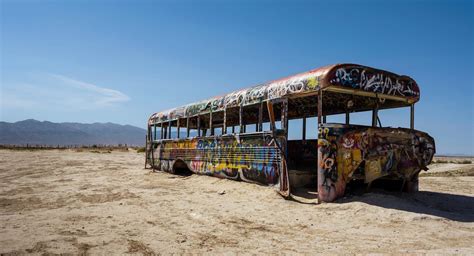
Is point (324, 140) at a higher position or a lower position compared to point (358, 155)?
higher

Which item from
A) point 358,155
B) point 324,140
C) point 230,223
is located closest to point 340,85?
point 324,140

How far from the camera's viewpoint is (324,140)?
766 cm

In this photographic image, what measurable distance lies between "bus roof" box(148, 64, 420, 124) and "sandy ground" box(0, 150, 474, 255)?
97.7 inches

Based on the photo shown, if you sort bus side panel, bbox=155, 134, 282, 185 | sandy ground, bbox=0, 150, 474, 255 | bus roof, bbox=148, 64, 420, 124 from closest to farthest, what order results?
sandy ground, bbox=0, 150, 474, 255, bus roof, bbox=148, 64, 420, 124, bus side panel, bbox=155, 134, 282, 185

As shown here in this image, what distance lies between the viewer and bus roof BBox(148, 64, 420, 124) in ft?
25.4

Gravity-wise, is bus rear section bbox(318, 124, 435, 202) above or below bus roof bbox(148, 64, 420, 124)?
below

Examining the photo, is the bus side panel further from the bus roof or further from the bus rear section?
the bus rear section

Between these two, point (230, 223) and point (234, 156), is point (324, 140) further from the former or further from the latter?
point (234, 156)

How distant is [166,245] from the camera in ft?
16.0

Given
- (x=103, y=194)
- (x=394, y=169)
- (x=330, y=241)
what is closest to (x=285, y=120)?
(x=394, y=169)

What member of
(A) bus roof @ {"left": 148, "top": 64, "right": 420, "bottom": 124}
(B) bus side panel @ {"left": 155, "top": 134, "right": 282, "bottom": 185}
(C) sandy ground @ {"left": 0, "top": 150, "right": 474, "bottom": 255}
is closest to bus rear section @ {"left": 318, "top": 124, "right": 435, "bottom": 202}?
(C) sandy ground @ {"left": 0, "top": 150, "right": 474, "bottom": 255}

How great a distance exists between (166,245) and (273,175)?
15.3 feet

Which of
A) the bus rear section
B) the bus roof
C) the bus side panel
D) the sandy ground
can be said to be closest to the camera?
the sandy ground

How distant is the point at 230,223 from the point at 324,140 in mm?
2874
